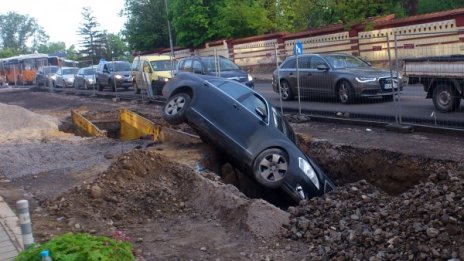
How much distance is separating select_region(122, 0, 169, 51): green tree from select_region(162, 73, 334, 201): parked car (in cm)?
4387

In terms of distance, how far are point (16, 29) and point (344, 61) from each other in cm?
13557

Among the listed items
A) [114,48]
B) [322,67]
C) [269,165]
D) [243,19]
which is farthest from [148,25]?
[269,165]

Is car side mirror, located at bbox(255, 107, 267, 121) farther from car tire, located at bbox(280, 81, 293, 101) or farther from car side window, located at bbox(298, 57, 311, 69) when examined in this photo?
car tire, located at bbox(280, 81, 293, 101)

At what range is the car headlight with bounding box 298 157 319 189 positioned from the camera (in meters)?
8.70

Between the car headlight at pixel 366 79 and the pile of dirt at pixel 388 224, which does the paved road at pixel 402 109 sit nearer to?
the car headlight at pixel 366 79

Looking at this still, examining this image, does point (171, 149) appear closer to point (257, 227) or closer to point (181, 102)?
point (181, 102)

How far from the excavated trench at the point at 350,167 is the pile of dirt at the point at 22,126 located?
584cm

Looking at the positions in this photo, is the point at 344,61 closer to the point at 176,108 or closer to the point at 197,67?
the point at 197,67

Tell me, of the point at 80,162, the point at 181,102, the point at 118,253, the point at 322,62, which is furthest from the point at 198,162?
the point at 322,62

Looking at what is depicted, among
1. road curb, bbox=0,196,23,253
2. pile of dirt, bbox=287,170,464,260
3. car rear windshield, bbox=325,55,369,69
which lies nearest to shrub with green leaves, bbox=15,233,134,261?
road curb, bbox=0,196,23,253

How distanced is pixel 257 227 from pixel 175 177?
246 cm

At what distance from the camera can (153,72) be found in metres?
23.5

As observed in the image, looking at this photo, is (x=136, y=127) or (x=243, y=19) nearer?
(x=136, y=127)

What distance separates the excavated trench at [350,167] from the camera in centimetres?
930
